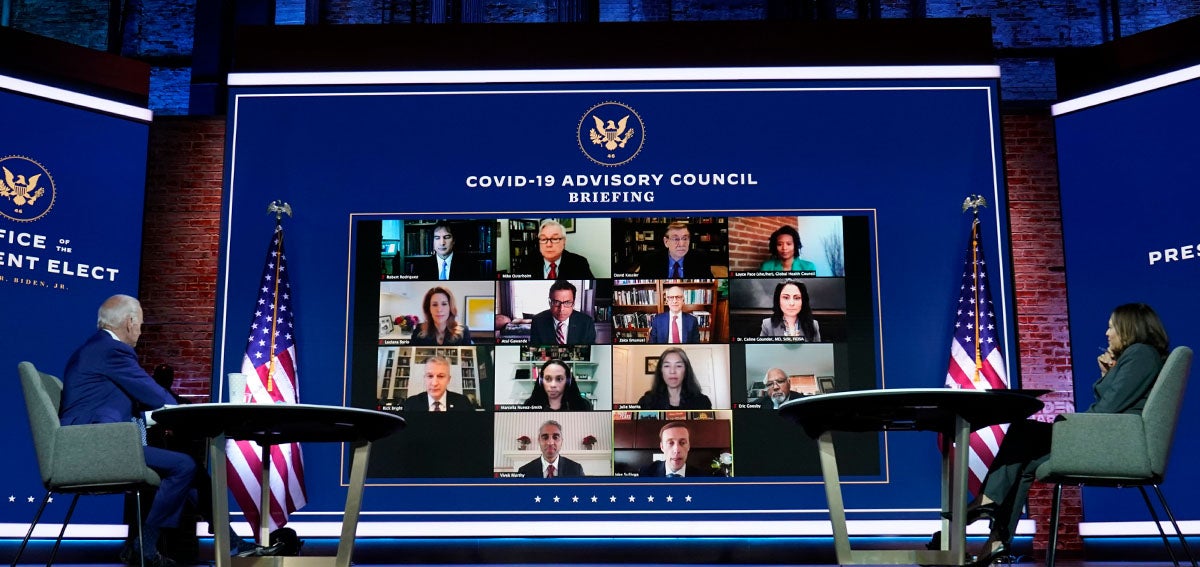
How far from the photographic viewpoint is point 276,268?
6.63m

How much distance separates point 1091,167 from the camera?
7070mm

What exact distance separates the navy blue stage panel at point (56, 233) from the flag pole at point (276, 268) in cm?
111

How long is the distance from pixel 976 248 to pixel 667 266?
180 centimetres

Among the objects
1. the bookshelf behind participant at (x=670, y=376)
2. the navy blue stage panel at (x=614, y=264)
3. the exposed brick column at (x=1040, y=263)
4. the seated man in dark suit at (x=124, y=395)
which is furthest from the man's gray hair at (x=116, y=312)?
the exposed brick column at (x=1040, y=263)

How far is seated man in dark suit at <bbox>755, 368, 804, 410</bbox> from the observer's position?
6539 millimetres

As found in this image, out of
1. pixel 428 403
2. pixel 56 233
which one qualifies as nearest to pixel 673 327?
pixel 428 403

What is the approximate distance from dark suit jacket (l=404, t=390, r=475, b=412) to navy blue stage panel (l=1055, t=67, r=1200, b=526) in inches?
148

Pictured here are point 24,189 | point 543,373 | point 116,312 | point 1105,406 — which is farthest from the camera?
point 24,189

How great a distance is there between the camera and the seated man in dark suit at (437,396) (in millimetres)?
6598

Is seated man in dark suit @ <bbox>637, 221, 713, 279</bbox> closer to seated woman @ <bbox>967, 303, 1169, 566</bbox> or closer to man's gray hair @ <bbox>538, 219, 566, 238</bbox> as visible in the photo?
man's gray hair @ <bbox>538, 219, 566, 238</bbox>

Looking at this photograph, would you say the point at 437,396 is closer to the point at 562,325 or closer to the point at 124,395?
the point at 562,325

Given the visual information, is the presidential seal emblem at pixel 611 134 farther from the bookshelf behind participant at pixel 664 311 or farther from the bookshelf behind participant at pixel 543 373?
the bookshelf behind participant at pixel 543 373

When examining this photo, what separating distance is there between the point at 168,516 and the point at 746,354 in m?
3.21

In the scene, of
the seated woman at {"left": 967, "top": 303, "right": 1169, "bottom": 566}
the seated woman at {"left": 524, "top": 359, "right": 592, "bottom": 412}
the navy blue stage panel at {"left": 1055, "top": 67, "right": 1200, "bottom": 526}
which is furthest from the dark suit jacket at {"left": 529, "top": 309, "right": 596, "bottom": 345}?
the navy blue stage panel at {"left": 1055, "top": 67, "right": 1200, "bottom": 526}
